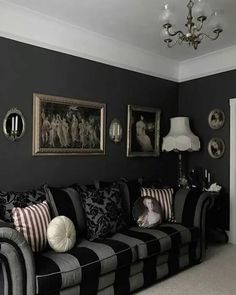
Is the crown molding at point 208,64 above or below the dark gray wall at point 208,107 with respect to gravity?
above

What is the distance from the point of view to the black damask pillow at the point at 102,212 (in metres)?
2.80

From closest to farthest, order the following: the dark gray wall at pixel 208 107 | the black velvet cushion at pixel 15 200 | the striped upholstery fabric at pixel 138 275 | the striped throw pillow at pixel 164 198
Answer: the striped upholstery fabric at pixel 138 275
the black velvet cushion at pixel 15 200
the striped throw pillow at pixel 164 198
the dark gray wall at pixel 208 107

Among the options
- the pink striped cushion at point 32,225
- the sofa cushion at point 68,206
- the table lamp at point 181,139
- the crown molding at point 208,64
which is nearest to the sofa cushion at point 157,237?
the sofa cushion at point 68,206

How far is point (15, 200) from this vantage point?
2682 millimetres

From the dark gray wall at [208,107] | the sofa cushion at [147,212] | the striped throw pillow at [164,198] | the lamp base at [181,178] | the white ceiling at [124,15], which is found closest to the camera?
the white ceiling at [124,15]

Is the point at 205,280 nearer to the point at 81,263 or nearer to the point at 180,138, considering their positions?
A: the point at 81,263

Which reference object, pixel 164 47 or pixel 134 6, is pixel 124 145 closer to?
pixel 164 47

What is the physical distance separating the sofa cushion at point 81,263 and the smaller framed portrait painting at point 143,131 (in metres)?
1.74

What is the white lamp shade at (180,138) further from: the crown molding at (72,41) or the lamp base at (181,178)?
the crown molding at (72,41)

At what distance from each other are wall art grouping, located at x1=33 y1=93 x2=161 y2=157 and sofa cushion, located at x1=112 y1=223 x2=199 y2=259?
3.87 ft

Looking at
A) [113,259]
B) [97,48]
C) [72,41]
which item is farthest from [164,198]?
[72,41]

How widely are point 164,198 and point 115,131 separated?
43.4 inches

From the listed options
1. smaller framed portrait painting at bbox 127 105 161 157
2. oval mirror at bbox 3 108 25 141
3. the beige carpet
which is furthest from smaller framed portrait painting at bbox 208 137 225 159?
oval mirror at bbox 3 108 25 141

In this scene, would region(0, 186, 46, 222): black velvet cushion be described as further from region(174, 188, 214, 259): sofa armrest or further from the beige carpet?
region(174, 188, 214, 259): sofa armrest
